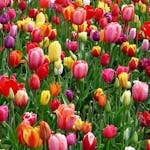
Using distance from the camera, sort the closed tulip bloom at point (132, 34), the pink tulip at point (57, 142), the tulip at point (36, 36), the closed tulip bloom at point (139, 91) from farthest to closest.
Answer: the closed tulip bloom at point (132, 34) → the tulip at point (36, 36) → the closed tulip bloom at point (139, 91) → the pink tulip at point (57, 142)

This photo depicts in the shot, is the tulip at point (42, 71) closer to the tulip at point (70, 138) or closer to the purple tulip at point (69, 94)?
the purple tulip at point (69, 94)

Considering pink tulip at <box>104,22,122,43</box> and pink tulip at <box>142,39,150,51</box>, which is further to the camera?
pink tulip at <box>142,39,150,51</box>

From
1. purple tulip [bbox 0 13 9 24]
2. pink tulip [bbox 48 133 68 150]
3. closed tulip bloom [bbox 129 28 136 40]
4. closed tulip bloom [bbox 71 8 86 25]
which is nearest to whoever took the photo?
pink tulip [bbox 48 133 68 150]

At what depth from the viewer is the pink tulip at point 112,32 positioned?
13.2 ft

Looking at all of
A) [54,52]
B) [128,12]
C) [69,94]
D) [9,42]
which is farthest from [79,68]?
[128,12]

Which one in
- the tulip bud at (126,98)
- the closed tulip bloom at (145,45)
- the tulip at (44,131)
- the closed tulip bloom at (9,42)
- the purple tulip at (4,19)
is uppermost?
the tulip at (44,131)

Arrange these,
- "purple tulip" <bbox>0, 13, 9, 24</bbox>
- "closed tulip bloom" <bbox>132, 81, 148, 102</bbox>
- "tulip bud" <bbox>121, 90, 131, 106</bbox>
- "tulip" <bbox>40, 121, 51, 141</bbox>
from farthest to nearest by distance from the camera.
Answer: "purple tulip" <bbox>0, 13, 9, 24</bbox> < "tulip bud" <bbox>121, 90, 131, 106</bbox> < "closed tulip bloom" <bbox>132, 81, 148, 102</bbox> < "tulip" <bbox>40, 121, 51, 141</bbox>

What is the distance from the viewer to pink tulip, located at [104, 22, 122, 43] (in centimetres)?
402

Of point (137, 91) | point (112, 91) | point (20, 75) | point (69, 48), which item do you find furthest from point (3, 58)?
point (137, 91)

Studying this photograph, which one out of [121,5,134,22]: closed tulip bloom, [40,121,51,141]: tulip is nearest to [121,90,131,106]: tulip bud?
[40,121,51,141]: tulip

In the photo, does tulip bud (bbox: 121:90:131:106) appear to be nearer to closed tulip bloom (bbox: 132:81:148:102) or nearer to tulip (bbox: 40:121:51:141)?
closed tulip bloom (bbox: 132:81:148:102)

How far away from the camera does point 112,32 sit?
4047mm

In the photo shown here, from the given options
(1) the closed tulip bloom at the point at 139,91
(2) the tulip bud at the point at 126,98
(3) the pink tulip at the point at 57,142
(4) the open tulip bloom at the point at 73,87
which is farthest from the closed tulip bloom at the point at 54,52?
(3) the pink tulip at the point at 57,142

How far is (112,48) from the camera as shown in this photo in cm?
462
